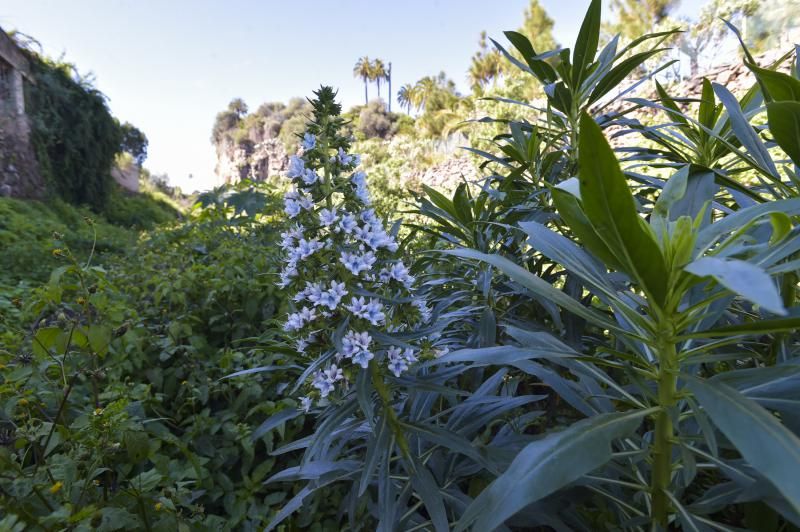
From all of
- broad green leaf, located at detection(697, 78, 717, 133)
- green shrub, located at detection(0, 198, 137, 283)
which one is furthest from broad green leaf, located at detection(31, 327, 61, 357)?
broad green leaf, located at detection(697, 78, 717, 133)

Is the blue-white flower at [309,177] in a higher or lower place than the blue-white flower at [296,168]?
lower

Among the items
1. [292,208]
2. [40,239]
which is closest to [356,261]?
[292,208]

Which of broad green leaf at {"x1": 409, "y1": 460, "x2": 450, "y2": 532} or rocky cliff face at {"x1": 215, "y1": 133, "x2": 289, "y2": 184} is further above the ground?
rocky cliff face at {"x1": 215, "y1": 133, "x2": 289, "y2": 184}

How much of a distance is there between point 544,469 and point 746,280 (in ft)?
1.10

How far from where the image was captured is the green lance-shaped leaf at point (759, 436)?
1.53ft

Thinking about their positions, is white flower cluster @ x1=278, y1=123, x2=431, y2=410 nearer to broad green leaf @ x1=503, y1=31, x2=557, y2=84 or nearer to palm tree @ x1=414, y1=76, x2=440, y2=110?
broad green leaf @ x1=503, y1=31, x2=557, y2=84

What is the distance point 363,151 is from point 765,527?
13502 mm

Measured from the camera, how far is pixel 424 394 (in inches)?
48.2

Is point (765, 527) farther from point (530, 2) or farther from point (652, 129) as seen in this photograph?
point (530, 2)

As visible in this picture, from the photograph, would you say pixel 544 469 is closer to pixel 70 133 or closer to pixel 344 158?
pixel 344 158

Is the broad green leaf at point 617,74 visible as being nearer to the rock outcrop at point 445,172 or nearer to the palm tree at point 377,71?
the rock outcrop at point 445,172

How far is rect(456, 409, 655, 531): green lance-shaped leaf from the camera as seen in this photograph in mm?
546

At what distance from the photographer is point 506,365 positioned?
1.25 m

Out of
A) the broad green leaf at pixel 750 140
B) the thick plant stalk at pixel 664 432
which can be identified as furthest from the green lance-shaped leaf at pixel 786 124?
the thick plant stalk at pixel 664 432
